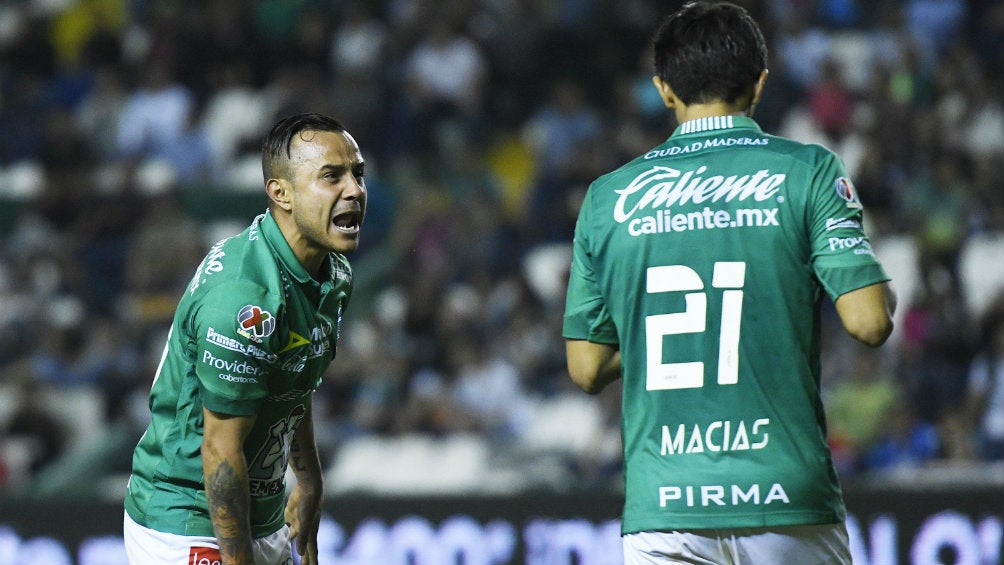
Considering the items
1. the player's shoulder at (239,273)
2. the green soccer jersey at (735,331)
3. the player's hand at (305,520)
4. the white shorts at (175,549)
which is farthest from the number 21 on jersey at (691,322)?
the player's hand at (305,520)

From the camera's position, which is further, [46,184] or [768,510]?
[46,184]

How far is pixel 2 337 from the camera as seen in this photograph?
1123 cm

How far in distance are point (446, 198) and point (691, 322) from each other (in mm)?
8396

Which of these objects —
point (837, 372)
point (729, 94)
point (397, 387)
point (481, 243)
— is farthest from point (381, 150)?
point (729, 94)

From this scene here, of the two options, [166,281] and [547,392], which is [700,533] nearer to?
[547,392]

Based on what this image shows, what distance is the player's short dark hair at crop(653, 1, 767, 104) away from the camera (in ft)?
11.1

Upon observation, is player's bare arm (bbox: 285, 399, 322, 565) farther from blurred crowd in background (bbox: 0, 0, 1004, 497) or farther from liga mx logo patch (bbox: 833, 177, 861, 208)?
blurred crowd in background (bbox: 0, 0, 1004, 497)

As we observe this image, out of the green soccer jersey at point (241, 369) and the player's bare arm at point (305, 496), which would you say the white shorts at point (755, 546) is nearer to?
the green soccer jersey at point (241, 369)

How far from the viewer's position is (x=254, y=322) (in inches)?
141

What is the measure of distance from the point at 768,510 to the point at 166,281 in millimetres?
8794

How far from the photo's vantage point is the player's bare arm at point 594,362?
3.50m

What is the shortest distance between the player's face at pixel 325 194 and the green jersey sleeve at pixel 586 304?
0.68 metres

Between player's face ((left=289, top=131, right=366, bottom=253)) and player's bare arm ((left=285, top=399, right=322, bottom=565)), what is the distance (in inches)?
28.8

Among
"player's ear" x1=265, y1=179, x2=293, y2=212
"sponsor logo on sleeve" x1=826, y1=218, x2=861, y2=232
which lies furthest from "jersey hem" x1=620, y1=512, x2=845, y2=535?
"player's ear" x1=265, y1=179, x2=293, y2=212
